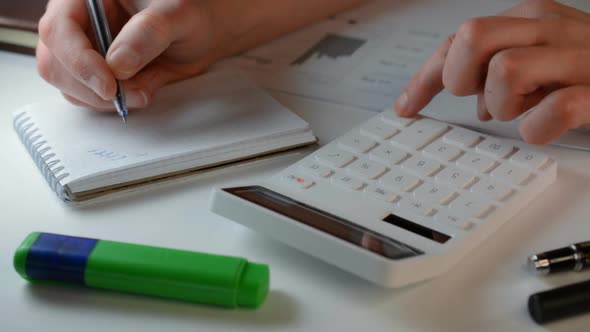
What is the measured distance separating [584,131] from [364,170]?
255 millimetres

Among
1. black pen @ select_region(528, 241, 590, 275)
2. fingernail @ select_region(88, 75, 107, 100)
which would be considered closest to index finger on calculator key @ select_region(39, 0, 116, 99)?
fingernail @ select_region(88, 75, 107, 100)

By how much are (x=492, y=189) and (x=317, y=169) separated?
149 millimetres

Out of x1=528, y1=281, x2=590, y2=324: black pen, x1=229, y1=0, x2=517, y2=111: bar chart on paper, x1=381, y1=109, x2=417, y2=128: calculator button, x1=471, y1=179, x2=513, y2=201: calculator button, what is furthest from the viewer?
x1=229, y1=0, x2=517, y2=111: bar chart on paper

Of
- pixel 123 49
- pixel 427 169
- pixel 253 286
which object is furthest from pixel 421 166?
pixel 123 49

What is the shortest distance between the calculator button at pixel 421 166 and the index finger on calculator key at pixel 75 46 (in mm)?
296

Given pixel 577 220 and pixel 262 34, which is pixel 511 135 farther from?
pixel 262 34

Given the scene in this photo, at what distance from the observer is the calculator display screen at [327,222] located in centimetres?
54

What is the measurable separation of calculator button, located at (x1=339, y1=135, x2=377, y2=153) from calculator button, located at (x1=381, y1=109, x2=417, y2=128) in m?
0.04

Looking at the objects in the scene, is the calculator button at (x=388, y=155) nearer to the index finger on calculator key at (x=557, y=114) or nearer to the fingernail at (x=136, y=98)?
the index finger on calculator key at (x=557, y=114)

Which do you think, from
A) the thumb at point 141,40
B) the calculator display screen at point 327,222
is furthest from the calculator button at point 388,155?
the thumb at point 141,40

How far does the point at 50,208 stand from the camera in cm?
66

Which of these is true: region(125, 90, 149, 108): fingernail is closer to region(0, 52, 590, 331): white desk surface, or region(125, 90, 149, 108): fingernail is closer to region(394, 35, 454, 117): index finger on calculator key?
region(0, 52, 590, 331): white desk surface

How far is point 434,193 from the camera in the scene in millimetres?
616

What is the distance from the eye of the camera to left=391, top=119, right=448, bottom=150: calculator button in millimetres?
691
